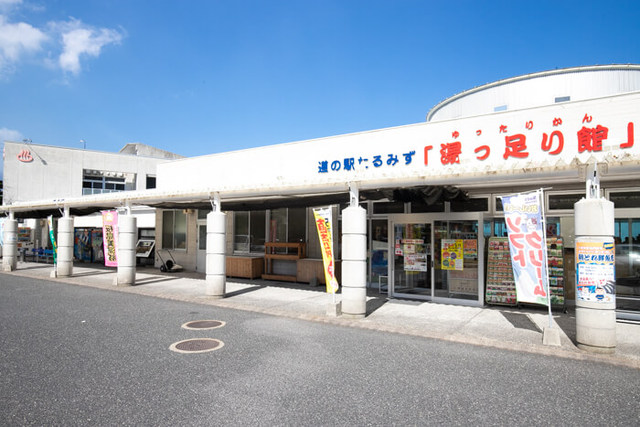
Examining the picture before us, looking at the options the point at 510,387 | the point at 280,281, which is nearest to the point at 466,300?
the point at 510,387

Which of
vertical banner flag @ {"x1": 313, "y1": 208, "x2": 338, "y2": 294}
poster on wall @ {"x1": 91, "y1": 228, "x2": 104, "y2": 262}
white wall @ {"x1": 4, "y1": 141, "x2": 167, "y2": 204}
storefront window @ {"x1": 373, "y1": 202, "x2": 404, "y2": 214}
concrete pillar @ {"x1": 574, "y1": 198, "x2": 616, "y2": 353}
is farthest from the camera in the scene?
white wall @ {"x1": 4, "y1": 141, "x2": 167, "y2": 204}

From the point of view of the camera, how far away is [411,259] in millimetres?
10219

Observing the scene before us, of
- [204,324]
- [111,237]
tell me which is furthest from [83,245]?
[204,324]

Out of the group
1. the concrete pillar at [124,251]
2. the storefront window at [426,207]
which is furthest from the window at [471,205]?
the concrete pillar at [124,251]

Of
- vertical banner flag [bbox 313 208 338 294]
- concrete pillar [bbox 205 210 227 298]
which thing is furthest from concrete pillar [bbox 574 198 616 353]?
concrete pillar [bbox 205 210 227 298]

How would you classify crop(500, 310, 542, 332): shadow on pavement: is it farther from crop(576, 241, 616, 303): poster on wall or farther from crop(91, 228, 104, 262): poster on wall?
crop(91, 228, 104, 262): poster on wall

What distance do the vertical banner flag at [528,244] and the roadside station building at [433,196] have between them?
465 millimetres

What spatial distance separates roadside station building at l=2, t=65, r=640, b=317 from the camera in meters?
7.95

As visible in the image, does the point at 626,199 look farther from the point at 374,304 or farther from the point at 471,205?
the point at 374,304

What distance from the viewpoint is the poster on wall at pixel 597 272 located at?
5.73m

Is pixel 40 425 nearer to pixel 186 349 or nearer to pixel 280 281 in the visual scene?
pixel 186 349

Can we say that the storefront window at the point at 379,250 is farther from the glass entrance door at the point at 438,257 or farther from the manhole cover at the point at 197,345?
the manhole cover at the point at 197,345

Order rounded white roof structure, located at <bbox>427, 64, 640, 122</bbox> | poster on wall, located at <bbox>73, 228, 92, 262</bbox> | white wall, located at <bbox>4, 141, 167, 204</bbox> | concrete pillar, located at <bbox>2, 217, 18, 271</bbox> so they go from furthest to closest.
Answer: white wall, located at <bbox>4, 141, 167, 204</bbox>, poster on wall, located at <bbox>73, 228, 92, 262</bbox>, rounded white roof structure, located at <bbox>427, 64, 640, 122</bbox>, concrete pillar, located at <bbox>2, 217, 18, 271</bbox>

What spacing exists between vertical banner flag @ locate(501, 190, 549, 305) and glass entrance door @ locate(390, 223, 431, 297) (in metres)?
3.36
